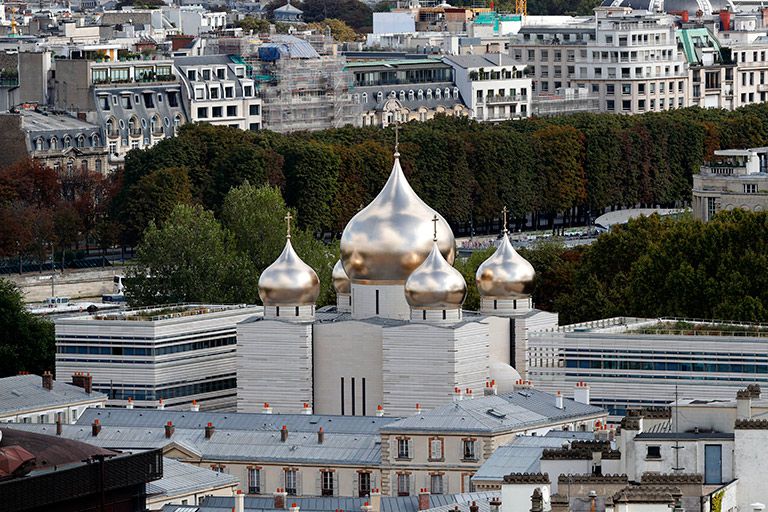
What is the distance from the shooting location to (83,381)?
11700 centimetres

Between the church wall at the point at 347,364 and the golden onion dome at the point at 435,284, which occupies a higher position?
the golden onion dome at the point at 435,284

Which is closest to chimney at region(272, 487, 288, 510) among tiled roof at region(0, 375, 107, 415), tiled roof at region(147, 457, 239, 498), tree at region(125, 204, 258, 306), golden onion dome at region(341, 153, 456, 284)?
tiled roof at region(147, 457, 239, 498)

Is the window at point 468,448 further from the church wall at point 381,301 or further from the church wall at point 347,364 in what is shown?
the church wall at point 381,301

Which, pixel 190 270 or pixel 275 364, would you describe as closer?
pixel 275 364

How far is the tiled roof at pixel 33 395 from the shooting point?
110750mm

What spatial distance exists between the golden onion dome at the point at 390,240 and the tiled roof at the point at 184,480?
19.6m

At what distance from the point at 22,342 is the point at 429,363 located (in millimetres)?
23451

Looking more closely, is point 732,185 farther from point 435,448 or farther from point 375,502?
point 375,502

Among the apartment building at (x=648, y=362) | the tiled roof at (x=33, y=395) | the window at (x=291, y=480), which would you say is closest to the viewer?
the window at (x=291, y=480)

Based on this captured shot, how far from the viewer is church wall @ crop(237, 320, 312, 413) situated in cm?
11494

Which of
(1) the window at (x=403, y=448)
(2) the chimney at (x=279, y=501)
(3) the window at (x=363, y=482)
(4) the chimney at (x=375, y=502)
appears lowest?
(3) the window at (x=363, y=482)

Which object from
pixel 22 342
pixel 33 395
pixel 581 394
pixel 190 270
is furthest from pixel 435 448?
pixel 190 270

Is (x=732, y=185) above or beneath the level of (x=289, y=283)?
beneath

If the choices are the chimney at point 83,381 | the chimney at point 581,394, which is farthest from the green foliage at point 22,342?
the chimney at point 581,394
